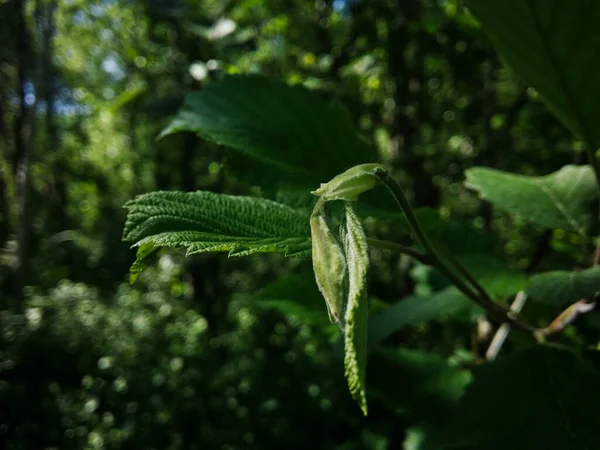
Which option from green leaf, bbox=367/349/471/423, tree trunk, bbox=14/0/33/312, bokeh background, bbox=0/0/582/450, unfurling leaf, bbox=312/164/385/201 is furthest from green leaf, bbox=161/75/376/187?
tree trunk, bbox=14/0/33/312

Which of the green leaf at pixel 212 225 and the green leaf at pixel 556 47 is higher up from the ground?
the green leaf at pixel 556 47

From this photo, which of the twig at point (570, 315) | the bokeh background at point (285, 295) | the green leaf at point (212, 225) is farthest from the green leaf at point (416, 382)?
the green leaf at point (212, 225)

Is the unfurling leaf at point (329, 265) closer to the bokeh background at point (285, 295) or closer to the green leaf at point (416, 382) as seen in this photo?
the bokeh background at point (285, 295)

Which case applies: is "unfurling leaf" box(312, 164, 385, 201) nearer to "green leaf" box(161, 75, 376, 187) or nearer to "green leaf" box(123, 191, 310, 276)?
"green leaf" box(123, 191, 310, 276)

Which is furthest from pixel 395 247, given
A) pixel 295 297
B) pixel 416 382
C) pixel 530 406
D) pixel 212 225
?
pixel 416 382

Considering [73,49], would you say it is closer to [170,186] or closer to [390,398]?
[170,186]
